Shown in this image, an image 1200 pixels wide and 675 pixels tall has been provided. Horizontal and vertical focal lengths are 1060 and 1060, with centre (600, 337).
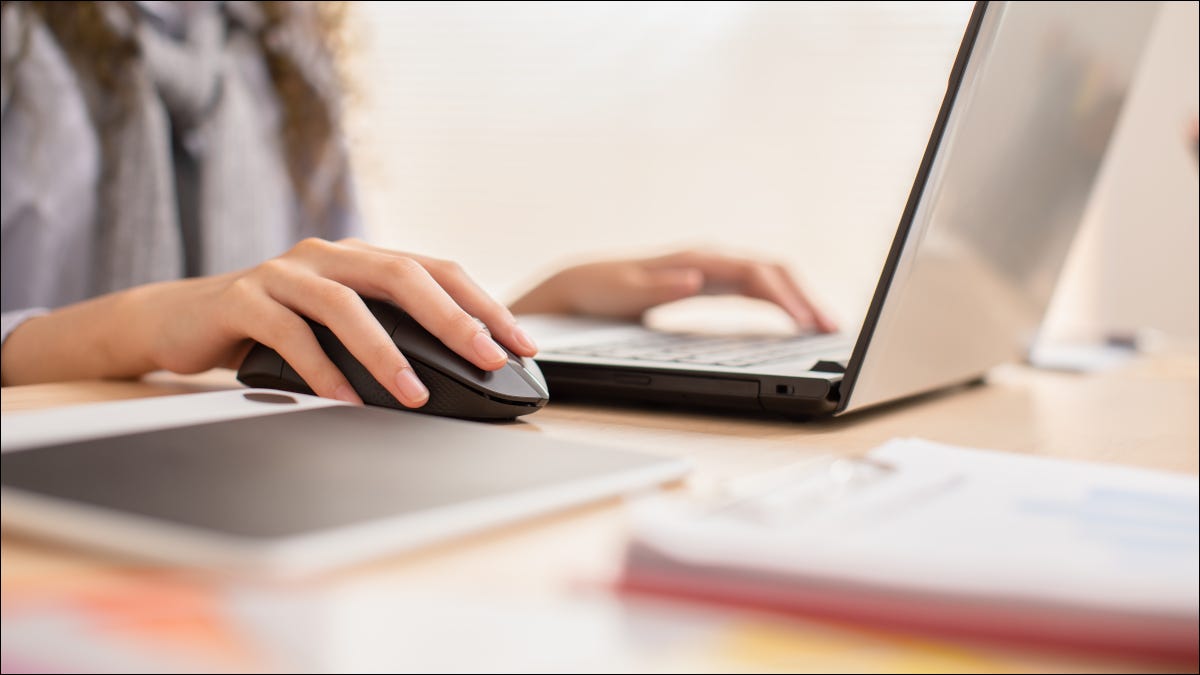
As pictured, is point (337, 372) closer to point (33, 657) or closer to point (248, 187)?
point (33, 657)

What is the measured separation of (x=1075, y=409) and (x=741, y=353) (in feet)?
0.76

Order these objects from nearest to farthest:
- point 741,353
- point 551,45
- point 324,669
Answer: point 324,669, point 741,353, point 551,45

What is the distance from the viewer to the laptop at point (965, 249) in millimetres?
492

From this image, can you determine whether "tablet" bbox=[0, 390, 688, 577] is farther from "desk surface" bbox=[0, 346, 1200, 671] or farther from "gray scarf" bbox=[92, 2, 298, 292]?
"gray scarf" bbox=[92, 2, 298, 292]

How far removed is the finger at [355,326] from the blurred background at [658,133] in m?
1.34

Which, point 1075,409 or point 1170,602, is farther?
point 1075,409

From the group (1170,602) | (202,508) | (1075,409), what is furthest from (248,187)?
(1170,602)

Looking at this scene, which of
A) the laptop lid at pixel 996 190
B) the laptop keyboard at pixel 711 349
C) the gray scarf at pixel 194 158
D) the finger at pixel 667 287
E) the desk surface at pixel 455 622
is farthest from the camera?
the gray scarf at pixel 194 158

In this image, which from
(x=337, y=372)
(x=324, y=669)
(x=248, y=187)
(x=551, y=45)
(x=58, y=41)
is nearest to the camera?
(x=324, y=669)

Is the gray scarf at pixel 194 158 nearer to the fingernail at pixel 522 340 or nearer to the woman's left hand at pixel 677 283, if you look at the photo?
the woman's left hand at pixel 677 283

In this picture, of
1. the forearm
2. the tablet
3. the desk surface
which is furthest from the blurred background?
the desk surface

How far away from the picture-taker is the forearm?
0.65m

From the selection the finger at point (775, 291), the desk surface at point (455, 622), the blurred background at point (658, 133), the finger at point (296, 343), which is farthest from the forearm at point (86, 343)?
the blurred background at point (658, 133)

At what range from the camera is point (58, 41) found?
132 cm
